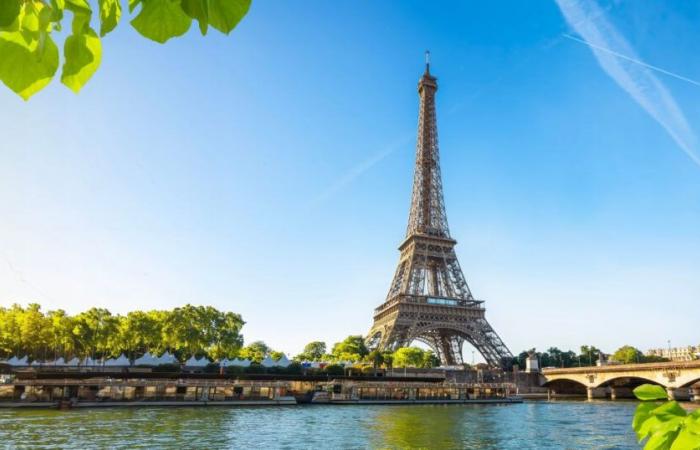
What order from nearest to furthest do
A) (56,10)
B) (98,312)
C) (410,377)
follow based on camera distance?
(56,10) → (410,377) → (98,312)

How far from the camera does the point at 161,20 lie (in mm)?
1495

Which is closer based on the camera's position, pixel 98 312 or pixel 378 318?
pixel 98 312

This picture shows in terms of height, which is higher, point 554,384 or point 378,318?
point 378,318

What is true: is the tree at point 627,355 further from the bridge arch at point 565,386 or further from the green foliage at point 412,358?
the green foliage at point 412,358

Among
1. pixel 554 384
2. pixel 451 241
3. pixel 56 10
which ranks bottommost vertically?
pixel 554 384

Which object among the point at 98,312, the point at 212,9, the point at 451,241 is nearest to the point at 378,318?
the point at 451,241

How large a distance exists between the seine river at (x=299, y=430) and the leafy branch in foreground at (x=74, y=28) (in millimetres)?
26288

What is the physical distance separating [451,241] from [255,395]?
42.5 meters

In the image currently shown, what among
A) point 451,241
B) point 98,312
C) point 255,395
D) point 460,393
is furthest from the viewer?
point 451,241

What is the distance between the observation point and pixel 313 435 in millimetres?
29594

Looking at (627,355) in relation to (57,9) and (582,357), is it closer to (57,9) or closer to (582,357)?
(582,357)

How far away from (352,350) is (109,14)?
269 feet

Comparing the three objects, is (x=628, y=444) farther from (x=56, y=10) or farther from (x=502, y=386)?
(x=502, y=386)

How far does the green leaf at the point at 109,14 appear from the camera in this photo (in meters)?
1.50
